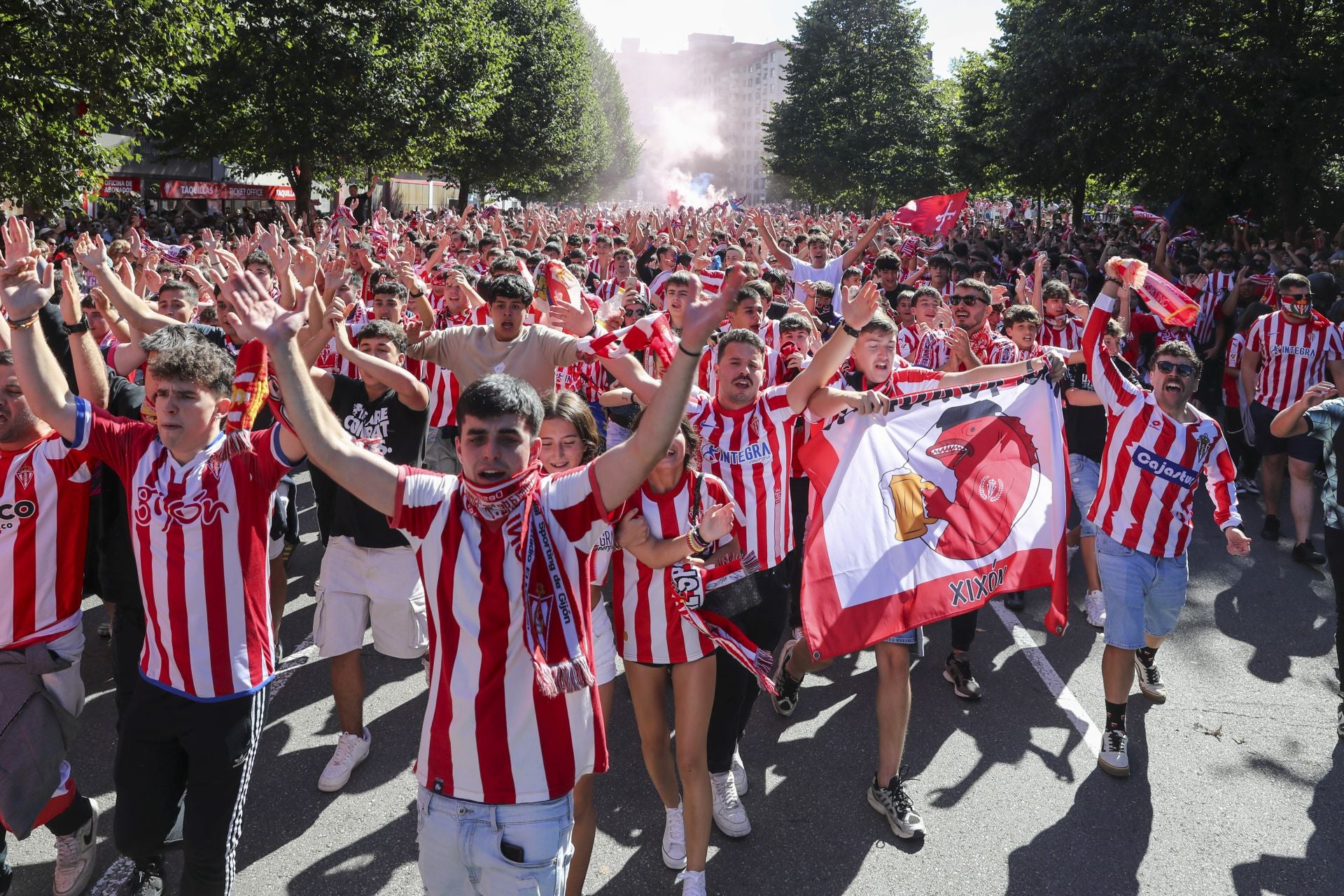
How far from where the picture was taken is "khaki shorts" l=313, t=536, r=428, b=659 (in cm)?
455

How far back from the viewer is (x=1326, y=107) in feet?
59.0

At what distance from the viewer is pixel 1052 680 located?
5637 mm

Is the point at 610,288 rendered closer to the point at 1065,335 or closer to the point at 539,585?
the point at 1065,335

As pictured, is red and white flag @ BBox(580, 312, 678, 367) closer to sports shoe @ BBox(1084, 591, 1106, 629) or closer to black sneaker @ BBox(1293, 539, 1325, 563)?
sports shoe @ BBox(1084, 591, 1106, 629)

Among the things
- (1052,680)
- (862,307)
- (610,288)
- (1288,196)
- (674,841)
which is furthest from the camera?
(1288,196)

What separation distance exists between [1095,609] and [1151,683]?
1.11 m

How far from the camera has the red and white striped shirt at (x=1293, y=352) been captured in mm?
8211

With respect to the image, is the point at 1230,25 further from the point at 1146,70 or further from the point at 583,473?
the point at 583,473

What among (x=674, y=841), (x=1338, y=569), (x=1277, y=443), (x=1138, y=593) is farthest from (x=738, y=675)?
(x=1277, y=443)

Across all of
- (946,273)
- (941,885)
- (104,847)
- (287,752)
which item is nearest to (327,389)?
(287,752)

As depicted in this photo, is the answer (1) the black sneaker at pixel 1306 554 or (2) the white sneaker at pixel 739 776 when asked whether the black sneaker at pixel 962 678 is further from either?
(1) the black sneaker at pixel 1306 554

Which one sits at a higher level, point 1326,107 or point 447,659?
point 1326,107

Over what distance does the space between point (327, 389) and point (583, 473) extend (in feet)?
8.48

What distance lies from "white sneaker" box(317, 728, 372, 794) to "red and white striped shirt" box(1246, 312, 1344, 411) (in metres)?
7.91
